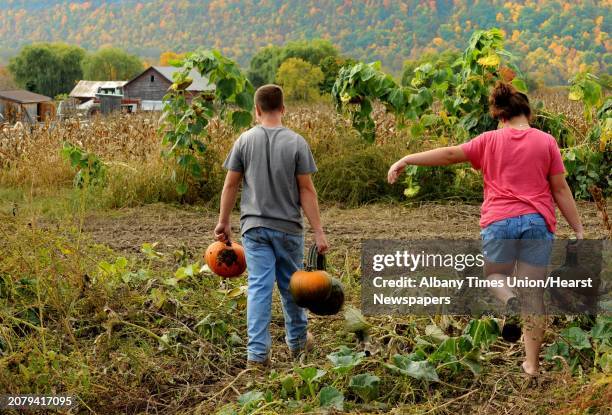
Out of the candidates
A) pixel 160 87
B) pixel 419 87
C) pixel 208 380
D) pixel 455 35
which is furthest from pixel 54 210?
pixel 455 35

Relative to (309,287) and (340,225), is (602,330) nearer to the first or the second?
(309,287)

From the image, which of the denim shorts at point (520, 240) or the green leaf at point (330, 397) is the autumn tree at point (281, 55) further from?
the green leaf at point (330, 397)

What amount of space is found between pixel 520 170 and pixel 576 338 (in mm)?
913

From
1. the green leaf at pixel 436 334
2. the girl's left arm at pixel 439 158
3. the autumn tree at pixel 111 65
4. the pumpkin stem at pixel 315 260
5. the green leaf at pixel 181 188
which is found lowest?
the autumn tree at pixel 111 65

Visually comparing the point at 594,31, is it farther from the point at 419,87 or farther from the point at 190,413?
the point at 190,413

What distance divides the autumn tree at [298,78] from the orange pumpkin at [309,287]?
43.7 meters

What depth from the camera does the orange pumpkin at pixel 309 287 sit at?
4023 mm

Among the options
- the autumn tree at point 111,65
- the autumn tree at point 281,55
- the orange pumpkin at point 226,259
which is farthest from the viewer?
the autumn tree at point 111,65

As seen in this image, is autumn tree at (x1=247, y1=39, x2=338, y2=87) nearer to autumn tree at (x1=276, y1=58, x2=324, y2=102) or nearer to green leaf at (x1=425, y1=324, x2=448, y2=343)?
autumn tree at (x1=276, y1=58, x2=324, y2=102)

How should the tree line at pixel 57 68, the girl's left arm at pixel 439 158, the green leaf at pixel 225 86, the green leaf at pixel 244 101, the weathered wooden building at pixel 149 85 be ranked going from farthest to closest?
the tree line at pixel 57 68, the weathered wooden building at pixel 149 85, the green leaf at pixel 244 101, the green leaf at pixel 225 86, the girl's left arm at pixel 439 158

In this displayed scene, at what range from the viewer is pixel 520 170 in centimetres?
382

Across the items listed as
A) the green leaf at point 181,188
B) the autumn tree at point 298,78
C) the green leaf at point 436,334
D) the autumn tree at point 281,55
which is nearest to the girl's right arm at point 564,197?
the green leaf at point 436,334

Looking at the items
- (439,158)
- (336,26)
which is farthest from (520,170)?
(336,26)

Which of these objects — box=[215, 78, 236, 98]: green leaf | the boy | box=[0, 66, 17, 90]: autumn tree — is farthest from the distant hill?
the boy
